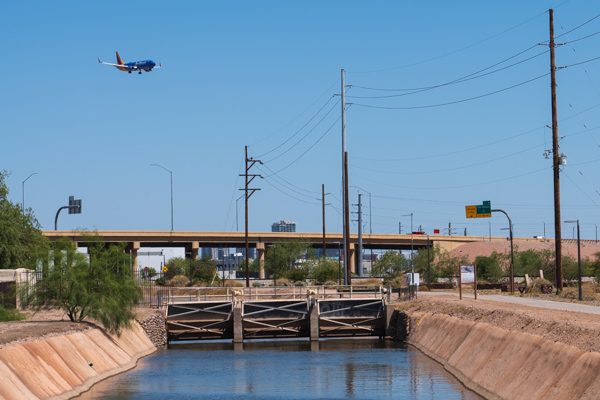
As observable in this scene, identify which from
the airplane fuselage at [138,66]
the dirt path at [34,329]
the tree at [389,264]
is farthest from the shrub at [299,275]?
the dirt path at [34,329]

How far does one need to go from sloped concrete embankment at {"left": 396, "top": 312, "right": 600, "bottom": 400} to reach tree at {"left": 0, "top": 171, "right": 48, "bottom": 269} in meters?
37.6

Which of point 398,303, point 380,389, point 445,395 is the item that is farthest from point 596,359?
point 398,303

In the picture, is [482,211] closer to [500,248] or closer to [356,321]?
[500,248]

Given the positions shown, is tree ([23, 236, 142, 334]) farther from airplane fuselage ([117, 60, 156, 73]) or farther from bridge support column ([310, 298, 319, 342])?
airplane fuselage ([117, 60, 156, 73])

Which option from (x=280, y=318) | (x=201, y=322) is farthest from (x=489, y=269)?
(x=201, y=322)

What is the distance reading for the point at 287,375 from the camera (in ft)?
126

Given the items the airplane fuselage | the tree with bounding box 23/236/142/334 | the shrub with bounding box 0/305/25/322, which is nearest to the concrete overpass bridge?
the airplane fuselage

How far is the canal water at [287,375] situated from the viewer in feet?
105

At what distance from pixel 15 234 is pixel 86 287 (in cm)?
3019

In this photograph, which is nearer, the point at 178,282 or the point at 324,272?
the point at 178,282

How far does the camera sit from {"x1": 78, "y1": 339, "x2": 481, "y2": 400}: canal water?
31984 millimetres

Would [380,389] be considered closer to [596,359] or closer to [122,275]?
[596,359]

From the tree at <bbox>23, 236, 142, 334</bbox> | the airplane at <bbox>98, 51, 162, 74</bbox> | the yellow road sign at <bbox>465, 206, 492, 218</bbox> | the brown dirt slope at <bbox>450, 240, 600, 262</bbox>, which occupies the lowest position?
the tree at <bbox>23, 236, 142, 334</bbox>

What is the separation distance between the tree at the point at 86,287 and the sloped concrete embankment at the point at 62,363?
50.3 inches
